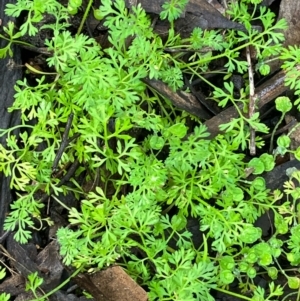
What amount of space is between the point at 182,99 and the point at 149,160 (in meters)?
0.37

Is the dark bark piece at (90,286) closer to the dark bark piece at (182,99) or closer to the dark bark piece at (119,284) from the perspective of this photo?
the dark bark piece at (119,284)

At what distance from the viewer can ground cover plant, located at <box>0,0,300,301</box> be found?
2.24m

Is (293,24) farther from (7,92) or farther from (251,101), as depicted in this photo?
(7,92)

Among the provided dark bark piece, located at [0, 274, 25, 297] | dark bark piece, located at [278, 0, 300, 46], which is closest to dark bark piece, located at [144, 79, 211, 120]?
dark bark piece, located at [278, 0, 300, 46]

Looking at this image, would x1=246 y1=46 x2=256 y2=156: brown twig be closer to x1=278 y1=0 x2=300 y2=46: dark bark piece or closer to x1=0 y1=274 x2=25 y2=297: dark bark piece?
x1=278 y1=0 x2=300 y2=46: dark bark piece

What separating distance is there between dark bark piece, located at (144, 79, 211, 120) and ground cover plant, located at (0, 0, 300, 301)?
0.14 feet

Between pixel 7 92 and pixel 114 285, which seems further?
pixel 7 92

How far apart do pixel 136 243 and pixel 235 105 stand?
795mm

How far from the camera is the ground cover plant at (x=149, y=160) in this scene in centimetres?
224

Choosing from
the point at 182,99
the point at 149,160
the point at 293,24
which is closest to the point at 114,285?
the point at 149,160

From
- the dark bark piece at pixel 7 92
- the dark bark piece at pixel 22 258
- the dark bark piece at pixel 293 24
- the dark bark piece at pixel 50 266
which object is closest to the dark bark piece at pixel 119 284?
the dark bark piece at pixel 50 266

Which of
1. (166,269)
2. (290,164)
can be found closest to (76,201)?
(166,269)

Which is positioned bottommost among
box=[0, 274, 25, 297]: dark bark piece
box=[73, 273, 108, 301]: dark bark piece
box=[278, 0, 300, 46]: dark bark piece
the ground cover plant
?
box=[0, 274, 25, 297]: dark bark piece

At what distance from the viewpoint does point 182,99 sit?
96.7 inches
